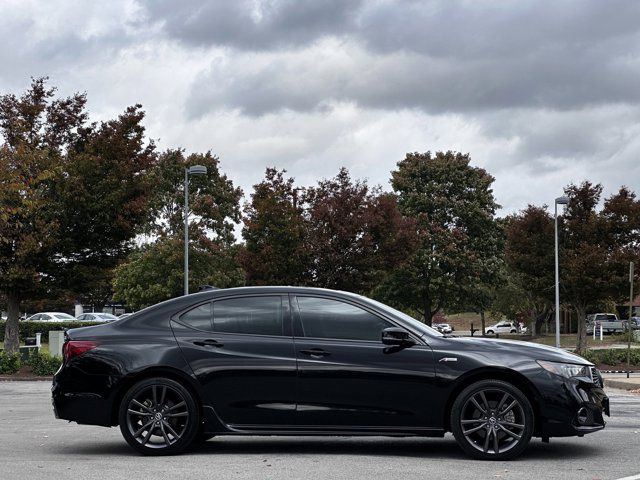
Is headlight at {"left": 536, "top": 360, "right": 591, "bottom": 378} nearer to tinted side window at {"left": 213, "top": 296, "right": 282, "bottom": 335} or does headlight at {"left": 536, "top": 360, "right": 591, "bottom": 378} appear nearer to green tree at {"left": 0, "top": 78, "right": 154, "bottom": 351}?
tinted side window at {"left": 213, "top": 296, "right": 282, "bottom": 335}

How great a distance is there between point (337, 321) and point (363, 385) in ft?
2.13

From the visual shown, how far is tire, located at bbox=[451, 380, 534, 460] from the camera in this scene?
28.3ft

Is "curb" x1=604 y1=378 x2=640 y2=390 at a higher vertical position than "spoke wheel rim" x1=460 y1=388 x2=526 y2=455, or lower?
lower

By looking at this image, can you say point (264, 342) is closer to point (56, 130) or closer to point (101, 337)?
point (101, 337)

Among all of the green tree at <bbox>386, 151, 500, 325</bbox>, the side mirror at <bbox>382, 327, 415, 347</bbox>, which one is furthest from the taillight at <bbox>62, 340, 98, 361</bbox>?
the green tree at <bbox>386, 151, 500, 325</bbox>

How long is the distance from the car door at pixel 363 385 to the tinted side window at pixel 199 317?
0.89 metres

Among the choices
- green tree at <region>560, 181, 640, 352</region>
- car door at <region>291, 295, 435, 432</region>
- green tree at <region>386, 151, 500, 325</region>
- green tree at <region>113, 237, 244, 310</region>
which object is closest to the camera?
car door at <region>291, 295, 435, 432</region>

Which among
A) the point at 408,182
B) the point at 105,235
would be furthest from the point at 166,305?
the point at 408,182

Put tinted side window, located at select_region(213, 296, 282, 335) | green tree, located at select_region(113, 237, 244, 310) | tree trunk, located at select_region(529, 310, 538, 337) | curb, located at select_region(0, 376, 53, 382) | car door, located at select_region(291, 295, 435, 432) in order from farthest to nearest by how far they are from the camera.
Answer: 1. tree trunk, located at select_region(529, 310, 538, 337)
2. green tree, located at select_region(113, 237, 244, 310)
3. curb, located at select_region(0, 376, 53, 382)
4. tinted side window, located at select_region(213, 296, 282, 335)
5. car door, located at select_region(291, 295, 435, 432)

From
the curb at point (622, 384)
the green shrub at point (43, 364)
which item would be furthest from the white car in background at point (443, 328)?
the green shrub at point (43, 364)

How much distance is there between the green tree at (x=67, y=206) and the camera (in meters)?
27.0

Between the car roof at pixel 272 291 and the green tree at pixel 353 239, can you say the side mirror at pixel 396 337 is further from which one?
the green tree at pixel 353 239

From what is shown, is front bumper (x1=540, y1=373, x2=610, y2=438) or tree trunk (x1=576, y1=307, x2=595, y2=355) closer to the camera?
front bumper (x1=540, y1=373, x2=610, y2=438)

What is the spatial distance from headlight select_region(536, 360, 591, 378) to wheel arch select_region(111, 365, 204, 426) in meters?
3.06
